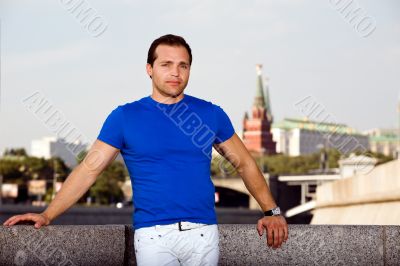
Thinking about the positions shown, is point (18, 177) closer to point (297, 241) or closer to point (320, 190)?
point (320, 190)

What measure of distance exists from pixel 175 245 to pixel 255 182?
686 millimetres

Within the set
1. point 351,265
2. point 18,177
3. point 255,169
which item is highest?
point 18,177

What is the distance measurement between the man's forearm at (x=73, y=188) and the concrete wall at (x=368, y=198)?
12981 mm

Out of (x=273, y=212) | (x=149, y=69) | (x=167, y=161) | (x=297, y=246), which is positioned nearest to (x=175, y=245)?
(x=167, y=161)

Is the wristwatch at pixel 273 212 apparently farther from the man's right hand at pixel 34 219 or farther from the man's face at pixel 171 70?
the man's right hand at pixel 34 219

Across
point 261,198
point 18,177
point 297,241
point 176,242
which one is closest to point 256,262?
point 297,241

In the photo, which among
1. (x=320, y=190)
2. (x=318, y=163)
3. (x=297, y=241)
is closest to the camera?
(x=297, y=241)

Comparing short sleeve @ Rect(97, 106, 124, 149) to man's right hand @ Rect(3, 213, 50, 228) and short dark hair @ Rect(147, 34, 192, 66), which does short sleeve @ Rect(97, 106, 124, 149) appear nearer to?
short dark hair @ Rect(147, 34, 192, 66)

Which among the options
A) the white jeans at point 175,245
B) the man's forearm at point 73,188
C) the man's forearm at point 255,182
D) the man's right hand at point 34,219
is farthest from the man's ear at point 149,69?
the man's right hand at point 34,219

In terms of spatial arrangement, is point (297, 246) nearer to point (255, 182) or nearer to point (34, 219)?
point (255, 182)

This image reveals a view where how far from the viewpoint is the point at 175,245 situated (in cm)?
475

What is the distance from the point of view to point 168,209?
474cm

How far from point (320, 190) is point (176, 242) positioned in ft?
103

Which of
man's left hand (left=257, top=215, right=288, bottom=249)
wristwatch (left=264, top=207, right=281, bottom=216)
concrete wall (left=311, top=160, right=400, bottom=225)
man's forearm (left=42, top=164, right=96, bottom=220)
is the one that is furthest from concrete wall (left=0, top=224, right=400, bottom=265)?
concrete wall (left=311, top=160, right=400, bottom=225)
